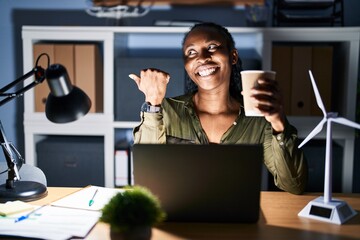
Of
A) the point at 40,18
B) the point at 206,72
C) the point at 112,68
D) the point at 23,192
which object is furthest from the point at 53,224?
the point at 40,18

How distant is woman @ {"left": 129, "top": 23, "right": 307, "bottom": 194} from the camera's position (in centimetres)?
147

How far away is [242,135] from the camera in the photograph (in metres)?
1.83

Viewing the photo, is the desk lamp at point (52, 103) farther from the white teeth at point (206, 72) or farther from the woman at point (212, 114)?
the white teeth at point (206, 72)

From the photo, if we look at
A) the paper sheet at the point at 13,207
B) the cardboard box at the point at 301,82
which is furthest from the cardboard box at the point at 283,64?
the paper sheet at the point at 13,207

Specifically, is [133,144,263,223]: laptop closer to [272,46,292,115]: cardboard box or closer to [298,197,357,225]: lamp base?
[298,197,357,225]: lamp base

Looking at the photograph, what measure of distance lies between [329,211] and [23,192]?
0.89 m

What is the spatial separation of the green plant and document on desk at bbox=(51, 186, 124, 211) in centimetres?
30

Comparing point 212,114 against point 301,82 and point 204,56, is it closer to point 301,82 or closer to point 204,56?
point 204,56

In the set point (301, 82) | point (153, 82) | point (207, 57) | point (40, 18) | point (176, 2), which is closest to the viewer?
point (153, 82)

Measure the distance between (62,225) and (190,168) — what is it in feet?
1.16

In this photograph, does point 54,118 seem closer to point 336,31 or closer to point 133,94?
point 133,94

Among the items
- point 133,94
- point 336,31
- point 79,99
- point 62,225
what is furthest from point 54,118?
point 336,31

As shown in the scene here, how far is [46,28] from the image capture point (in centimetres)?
248

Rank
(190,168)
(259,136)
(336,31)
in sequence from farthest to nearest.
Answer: (336,31), (259,136), (190,168)
